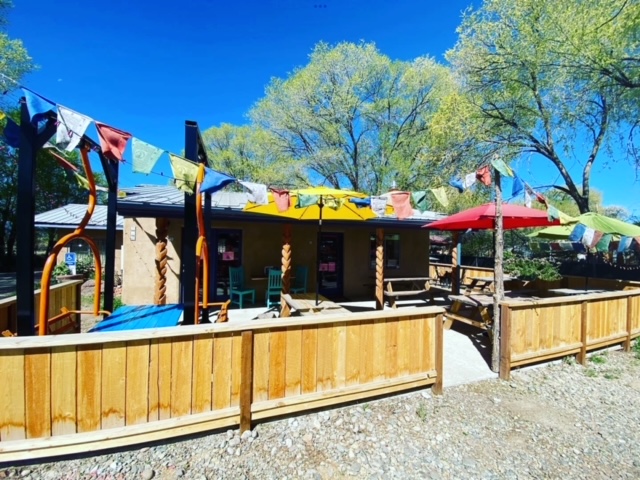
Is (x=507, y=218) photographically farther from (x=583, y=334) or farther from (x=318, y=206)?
(x=318, y=206)

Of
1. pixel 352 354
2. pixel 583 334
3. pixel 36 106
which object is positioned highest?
pixel 36 106

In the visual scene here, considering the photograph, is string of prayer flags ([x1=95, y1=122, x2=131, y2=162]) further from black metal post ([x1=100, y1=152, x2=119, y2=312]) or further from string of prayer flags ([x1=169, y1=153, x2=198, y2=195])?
black metal post ([x1=100, y1=152, x2=119, y2=312])

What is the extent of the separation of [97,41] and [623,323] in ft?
48.5

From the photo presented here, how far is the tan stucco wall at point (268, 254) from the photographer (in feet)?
24.4

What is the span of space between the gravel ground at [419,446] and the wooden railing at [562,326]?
2.11 feet

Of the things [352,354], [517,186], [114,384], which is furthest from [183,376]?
[517,186]

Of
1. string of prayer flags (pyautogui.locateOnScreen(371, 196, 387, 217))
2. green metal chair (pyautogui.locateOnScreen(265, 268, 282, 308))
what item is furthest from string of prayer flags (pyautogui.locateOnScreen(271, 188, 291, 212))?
green metal chair (pyautogui.locateOnScreen(265, 268, 282, 308))

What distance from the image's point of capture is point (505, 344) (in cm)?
417

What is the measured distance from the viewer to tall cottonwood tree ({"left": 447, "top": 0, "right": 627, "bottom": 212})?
33.6ft

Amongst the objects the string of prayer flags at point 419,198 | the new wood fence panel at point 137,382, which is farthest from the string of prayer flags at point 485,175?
the new wood fence panel at point 137,382

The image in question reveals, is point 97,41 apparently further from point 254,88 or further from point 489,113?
point 489,113

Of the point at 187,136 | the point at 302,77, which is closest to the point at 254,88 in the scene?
the point at 302,77

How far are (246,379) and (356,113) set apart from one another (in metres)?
17.6

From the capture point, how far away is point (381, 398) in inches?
136
